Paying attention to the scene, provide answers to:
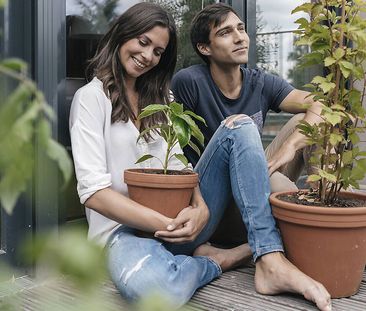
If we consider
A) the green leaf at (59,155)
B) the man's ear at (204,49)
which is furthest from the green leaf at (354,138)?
the green leaf at (59,155)

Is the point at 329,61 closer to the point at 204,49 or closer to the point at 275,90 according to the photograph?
the point at 275,90

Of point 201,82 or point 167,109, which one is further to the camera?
point 201,82

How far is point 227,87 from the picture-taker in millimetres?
2205

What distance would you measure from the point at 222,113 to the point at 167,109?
1.91ft

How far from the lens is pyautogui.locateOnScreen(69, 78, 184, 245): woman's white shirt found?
157 centimetres

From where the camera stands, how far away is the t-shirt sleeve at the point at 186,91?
212 centimetres

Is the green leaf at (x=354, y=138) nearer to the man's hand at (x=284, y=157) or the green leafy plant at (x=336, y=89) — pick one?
the green leafy plant at (x=336, y=89)

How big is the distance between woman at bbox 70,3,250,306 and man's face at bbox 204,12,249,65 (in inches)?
12.7

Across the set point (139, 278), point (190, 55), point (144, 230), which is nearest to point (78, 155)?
point (144, 230)

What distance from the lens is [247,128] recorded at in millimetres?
1685

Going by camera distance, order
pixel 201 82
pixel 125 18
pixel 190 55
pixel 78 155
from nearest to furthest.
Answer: pixel 78 155 → pixel 125 18 → pixel 201 82 → pixel 190 55

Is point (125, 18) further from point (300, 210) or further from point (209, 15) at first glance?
point (300, 210)

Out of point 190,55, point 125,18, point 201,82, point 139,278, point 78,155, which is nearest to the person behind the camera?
point 139,278

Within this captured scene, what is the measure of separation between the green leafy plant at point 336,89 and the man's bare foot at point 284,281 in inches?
9.9
